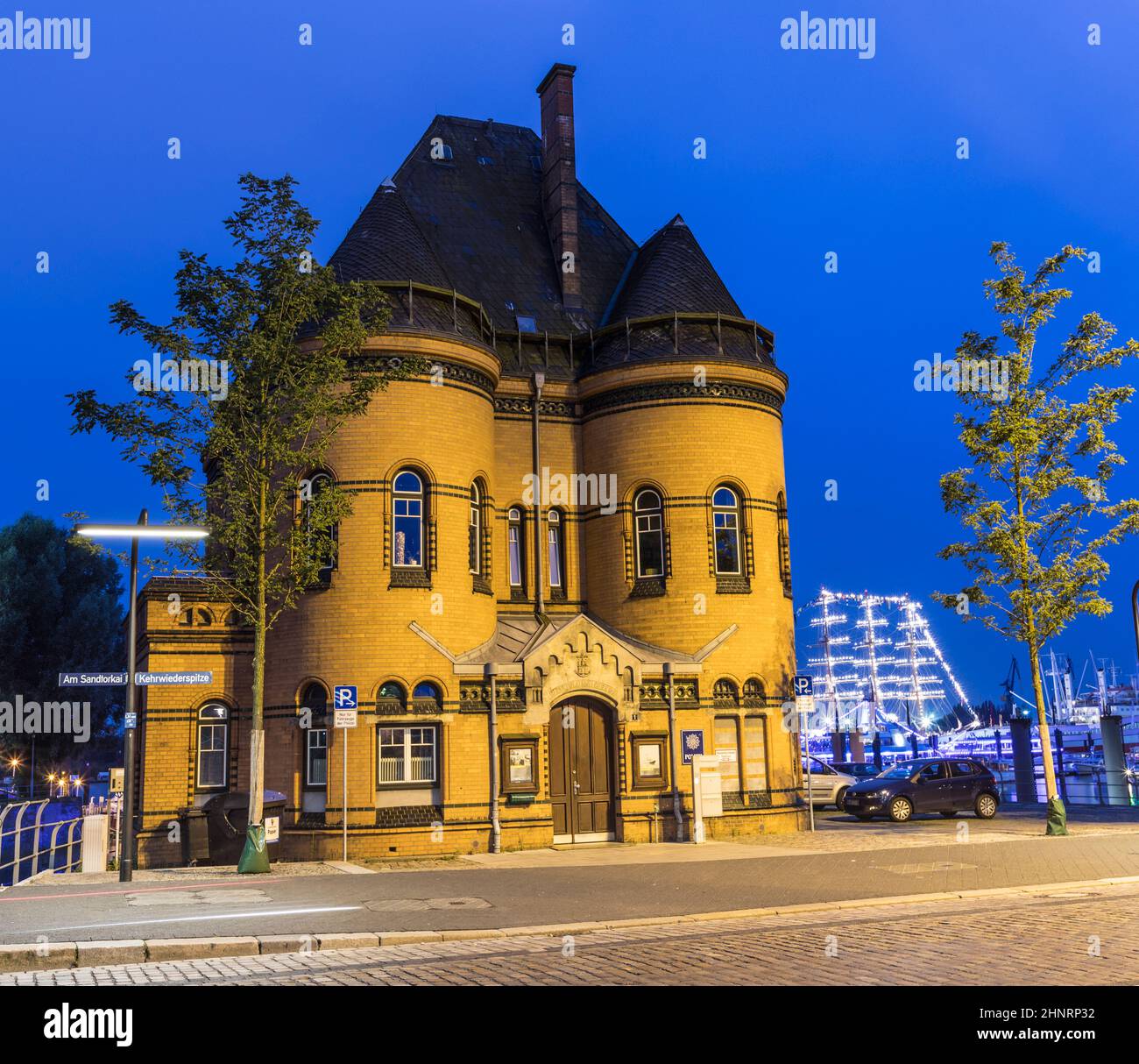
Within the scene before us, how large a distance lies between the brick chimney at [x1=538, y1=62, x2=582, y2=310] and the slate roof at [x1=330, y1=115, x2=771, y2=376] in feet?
1.04

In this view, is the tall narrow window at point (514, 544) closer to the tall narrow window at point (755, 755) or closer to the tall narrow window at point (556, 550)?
the tall narrow window at point (556, 550)

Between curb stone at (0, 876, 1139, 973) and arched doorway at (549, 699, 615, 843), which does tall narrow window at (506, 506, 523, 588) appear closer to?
arched doorway at (549, 699, 615, 843)

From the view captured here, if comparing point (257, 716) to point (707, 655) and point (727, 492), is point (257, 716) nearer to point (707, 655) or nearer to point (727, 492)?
point (707, 655)

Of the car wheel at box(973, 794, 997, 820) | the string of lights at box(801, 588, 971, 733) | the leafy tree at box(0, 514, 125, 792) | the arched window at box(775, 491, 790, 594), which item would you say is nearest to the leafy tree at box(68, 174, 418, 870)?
the arched window at box(775, 491, 790, 594)

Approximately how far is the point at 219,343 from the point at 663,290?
1209 cm

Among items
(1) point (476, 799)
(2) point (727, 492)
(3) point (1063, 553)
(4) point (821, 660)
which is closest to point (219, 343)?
(1) point (476, 799)

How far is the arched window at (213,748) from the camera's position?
80.5 feet

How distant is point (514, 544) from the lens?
2800 cm

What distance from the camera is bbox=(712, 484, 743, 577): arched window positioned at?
27656 mm

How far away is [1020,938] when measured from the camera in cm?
1149

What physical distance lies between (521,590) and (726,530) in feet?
16.6

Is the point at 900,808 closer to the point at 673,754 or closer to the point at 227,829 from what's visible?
the point at 673,754

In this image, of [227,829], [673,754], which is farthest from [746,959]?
[673,754]

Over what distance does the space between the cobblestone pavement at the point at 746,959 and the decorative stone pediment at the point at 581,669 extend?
37.8 ft
